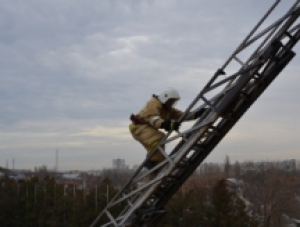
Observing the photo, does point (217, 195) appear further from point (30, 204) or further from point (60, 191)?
point (30, 204)

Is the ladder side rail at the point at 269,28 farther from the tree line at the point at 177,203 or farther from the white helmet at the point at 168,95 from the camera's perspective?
the tree line at the point at 177,203

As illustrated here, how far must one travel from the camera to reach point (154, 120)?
8203mm

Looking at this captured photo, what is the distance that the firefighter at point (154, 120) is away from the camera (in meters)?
8.40

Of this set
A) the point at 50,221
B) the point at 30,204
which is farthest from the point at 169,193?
the point at 30,204

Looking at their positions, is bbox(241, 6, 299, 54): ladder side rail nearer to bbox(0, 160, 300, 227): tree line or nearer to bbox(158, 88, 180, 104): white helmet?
bbox(158, 88, 180, 104): white helmet

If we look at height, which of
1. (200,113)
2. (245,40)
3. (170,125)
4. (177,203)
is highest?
(245,40)

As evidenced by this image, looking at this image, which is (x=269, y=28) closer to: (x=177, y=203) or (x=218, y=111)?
(x=218, y=111)

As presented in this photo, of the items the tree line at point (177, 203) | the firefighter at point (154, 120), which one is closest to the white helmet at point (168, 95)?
the firefighter at point (154, 120)

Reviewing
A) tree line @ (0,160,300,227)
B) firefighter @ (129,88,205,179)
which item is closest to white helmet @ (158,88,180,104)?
firefighter @ (129,88,205,179)

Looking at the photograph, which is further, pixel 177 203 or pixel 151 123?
pixel 177 203

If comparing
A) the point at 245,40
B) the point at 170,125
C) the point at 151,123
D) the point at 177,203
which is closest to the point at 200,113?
the point at 170,125

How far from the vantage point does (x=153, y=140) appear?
858cm

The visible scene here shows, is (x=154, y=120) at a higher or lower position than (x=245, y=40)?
lower

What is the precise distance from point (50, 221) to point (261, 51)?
99.2ft
